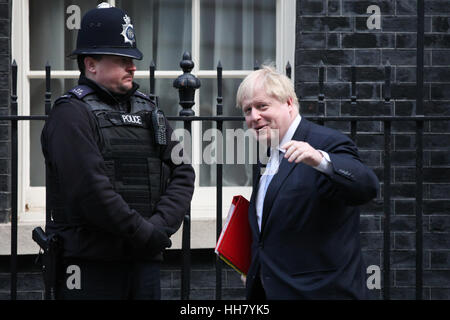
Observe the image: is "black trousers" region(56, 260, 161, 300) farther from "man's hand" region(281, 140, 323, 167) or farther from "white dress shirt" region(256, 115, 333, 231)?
"man's hand" region(281, 140, 323, 167)

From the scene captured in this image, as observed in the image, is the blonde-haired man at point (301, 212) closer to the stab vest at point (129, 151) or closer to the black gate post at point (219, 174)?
the stab vest at point (129, 151)

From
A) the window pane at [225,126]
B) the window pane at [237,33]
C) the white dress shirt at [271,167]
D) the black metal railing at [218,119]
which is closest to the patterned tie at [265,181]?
the white dress shirt at [271,167]

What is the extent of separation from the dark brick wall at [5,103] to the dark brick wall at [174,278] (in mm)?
362

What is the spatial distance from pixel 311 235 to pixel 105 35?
3.80 ft

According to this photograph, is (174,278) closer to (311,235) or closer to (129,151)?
(129,151)

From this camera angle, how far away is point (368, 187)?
2643 millimetres

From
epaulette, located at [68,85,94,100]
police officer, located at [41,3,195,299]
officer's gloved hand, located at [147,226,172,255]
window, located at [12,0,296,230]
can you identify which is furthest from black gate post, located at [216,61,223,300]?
window, located at [12,0,296,230]

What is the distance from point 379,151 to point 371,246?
0.63m

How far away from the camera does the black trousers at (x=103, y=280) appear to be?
2.97m

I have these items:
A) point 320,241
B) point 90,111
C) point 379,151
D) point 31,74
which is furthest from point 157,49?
point 320,241

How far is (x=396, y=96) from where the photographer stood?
16.3 ft

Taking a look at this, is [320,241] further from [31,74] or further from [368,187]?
[31,74]

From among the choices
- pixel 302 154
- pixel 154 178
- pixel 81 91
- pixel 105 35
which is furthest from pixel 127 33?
pixel 302 154
